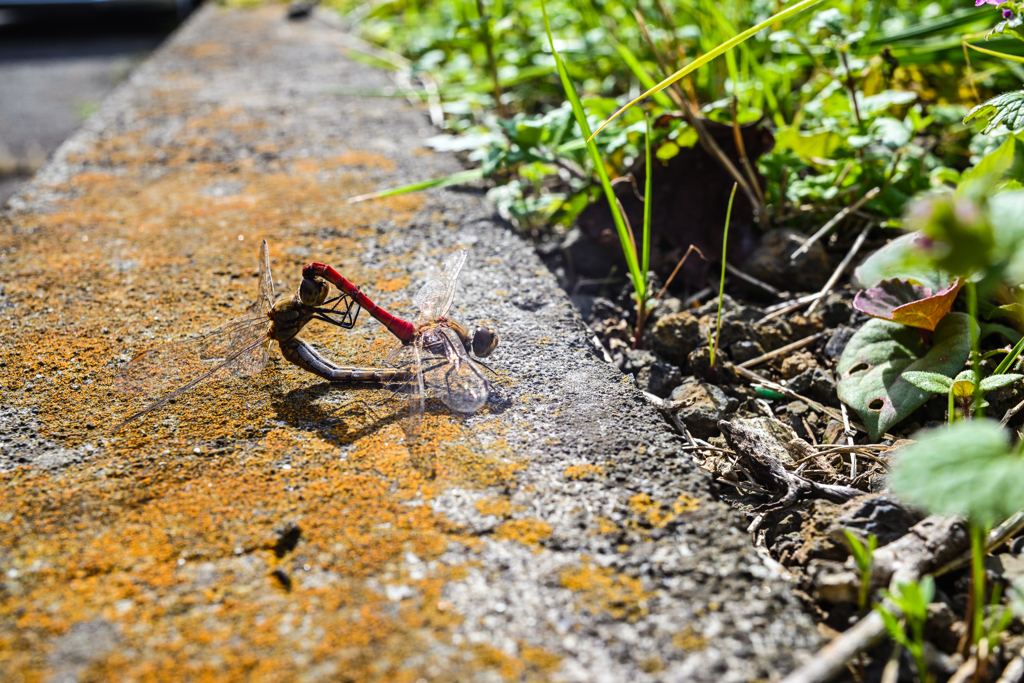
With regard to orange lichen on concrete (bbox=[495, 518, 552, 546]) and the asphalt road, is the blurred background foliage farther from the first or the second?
the asphalt road

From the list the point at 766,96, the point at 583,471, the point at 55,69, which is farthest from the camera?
the point at 55,69

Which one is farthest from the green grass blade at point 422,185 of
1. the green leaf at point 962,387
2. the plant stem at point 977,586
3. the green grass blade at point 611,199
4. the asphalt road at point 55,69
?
the asphalt road at point 55,69

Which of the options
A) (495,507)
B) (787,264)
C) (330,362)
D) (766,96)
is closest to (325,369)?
(330,362)

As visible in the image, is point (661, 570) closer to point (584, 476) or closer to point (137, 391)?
point (584, 476)

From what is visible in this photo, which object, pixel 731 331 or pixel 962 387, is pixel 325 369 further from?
pixel 962 387

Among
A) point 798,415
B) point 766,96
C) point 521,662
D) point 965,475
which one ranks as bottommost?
point 798,415

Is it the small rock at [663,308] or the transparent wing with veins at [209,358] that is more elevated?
the transparent wing with veins at [209,358]

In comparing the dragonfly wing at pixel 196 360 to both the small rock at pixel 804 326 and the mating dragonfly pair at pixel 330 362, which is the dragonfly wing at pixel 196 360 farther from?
the small rock at pixel 804 326
